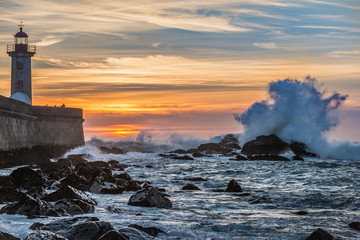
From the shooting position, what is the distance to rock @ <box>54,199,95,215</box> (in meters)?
6.97

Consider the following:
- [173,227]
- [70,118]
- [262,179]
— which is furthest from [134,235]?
[70,118]

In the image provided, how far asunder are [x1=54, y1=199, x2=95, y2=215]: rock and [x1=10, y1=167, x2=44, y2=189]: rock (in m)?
3.58

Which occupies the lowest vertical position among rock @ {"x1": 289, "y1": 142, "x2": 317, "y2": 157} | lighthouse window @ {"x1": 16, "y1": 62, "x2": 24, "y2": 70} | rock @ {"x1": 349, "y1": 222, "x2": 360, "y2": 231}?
rock @ {"x1": 289, "y1": 142, "x2": 317, "y2": 157}

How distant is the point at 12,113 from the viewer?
20703 mm

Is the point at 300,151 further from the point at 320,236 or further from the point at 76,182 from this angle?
the point at 320,236

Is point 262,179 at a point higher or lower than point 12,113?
lower

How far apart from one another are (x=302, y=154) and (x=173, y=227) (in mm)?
27524

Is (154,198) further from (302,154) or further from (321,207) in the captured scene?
(302,154)

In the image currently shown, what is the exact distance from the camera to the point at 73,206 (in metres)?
7.09

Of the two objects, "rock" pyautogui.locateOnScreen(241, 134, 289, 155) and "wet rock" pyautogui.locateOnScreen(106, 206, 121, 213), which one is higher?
"wet rock" pyautogui.locateOnScreen(106, 206, 121, 213)

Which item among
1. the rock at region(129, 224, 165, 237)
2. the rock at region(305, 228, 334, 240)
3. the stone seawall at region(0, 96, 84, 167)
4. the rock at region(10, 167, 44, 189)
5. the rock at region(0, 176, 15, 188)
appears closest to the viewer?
the rock at region(305, 228, 334, 240)

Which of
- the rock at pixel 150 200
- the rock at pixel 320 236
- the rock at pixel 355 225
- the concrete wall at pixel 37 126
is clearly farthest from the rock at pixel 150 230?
the concrete wall at pixel 37 126

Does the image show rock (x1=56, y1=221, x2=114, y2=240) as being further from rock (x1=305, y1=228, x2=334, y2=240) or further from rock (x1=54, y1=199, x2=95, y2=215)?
rock (x1=305, y1=228, x2=334, y2=240)

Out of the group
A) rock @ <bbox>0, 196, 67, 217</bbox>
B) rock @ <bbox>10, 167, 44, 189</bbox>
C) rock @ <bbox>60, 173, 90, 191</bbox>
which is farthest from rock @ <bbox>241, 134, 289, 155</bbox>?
rock @ <bbox>0, 196, 67, 217</bbox>
